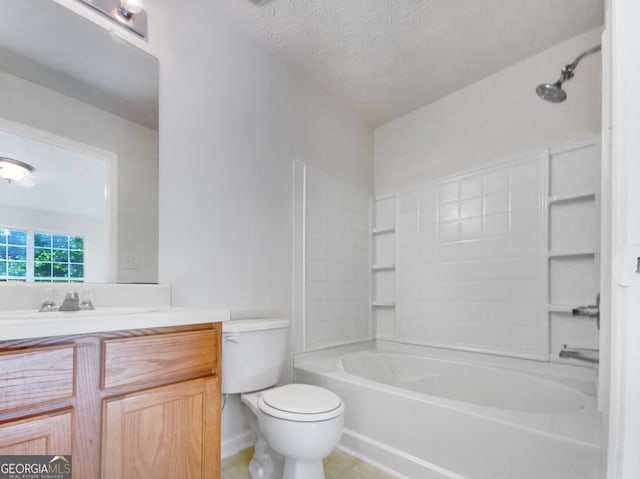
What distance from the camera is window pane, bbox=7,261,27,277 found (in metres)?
1.26

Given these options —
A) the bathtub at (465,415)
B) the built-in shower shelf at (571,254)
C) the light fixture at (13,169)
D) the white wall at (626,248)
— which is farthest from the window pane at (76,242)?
the built-in shower shelf at (571,254)

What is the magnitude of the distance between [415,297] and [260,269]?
132 centimetres

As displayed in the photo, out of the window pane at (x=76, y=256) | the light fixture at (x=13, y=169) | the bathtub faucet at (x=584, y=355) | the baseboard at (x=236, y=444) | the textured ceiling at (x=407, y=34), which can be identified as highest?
the textured ceiling at (x=407, y=34)

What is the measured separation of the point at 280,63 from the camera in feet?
7.78

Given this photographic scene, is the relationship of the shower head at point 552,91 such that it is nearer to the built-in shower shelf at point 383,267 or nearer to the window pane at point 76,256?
the built-in shower shelf at point 383,267

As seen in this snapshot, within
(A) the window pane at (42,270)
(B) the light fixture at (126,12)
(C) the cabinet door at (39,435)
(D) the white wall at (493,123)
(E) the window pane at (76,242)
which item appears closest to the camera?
(C) the cabinet door at (39,435)

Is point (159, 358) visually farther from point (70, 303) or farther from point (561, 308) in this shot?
point (561, 308)

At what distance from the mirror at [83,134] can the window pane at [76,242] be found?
2cm

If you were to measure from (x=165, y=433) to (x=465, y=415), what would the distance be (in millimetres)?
1240

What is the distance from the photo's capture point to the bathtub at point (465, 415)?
53.1 inches

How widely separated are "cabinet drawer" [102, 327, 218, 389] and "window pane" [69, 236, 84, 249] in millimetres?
649

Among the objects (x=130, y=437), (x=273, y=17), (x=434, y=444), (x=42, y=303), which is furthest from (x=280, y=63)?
(x=434, y=444)

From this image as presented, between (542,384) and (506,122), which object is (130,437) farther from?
(506,122)

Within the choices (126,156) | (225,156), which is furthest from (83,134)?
(225,156)
